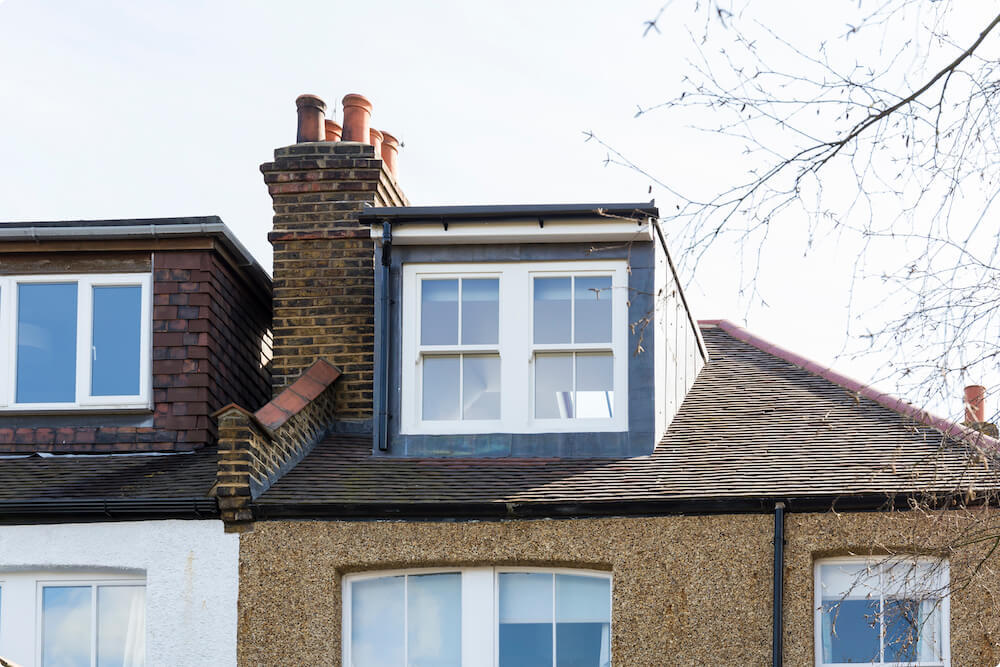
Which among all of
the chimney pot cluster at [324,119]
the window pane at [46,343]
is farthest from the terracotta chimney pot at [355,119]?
the window pane at [46,343]

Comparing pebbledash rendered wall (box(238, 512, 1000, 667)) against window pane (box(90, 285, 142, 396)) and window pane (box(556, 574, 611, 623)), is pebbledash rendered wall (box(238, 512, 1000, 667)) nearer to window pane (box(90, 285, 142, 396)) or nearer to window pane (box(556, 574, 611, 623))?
window pane (box(556, 574, 611, 623))

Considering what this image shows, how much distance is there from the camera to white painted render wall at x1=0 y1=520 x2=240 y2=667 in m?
11.6

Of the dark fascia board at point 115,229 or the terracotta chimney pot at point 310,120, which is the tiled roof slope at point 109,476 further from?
the terracotta chimney pot at point 310,120

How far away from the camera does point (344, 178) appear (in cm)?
1412

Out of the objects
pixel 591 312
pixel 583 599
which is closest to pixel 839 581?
pixel 583 599

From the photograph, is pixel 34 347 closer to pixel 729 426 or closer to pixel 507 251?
pixel 507 251

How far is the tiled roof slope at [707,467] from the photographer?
1164 centimetres

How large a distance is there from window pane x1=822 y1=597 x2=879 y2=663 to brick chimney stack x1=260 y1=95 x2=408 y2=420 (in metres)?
4.43

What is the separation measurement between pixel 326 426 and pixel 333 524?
172 cm

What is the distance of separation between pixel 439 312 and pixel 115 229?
301 centimetres

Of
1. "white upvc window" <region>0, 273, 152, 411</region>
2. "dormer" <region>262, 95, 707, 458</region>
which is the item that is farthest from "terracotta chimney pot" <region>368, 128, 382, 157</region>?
"white upvc window" <region>0, 273, 152, 411</region>

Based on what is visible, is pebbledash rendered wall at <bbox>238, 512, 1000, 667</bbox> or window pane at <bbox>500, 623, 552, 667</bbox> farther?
window pane at <bbox>500, 623, 552, 667</bbox>

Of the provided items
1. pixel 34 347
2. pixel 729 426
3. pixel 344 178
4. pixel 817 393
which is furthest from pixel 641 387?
pixel 34 347

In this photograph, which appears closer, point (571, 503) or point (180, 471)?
point (571, 503)
